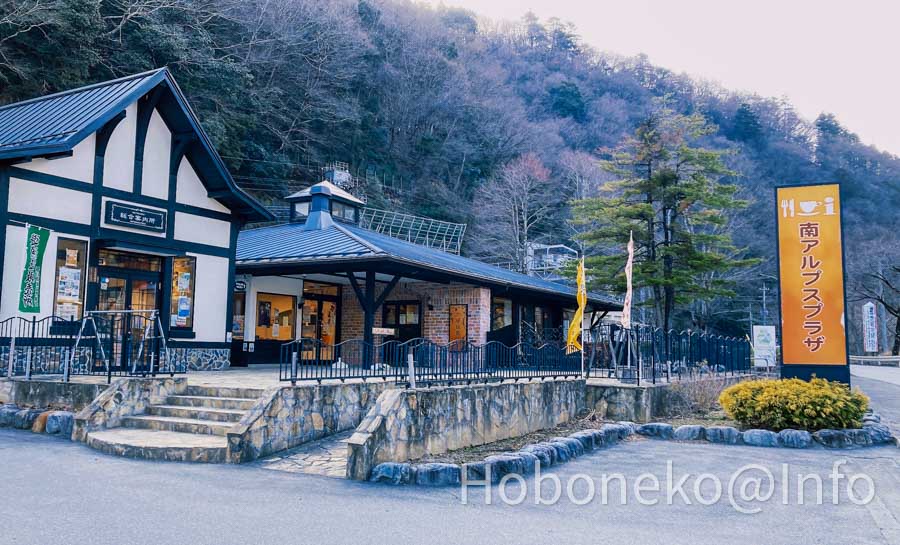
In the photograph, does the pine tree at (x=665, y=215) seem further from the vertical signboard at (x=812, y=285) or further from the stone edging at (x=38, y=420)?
the stone edging at (x=38, y=420)

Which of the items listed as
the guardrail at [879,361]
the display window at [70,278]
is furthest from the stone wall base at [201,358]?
the guardrail at [879,361]

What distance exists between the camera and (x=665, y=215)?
2506 cm

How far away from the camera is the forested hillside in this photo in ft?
82.1

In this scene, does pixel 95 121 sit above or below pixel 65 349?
above

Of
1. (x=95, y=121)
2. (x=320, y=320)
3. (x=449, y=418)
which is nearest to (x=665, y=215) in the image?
(x=320, y=320)

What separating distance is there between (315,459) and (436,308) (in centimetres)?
1066

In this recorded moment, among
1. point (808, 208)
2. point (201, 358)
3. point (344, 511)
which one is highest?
point (808, 208)

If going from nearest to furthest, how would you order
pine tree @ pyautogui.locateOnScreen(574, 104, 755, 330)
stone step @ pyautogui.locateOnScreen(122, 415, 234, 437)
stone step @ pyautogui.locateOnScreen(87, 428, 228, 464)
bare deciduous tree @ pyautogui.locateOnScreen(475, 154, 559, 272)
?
stone step @ pyautogui.locateOnScreen(87, 428, 228, 464)
stone step @ pyautogui.locateOnScreen(122, 415, 234, 437)
pine tree @ pyautogui.locateOnScreen(574, 104, 755, 330)
bare deciduous tree @ pyautogui.locateOnScreen(475, 154, 559, 272)

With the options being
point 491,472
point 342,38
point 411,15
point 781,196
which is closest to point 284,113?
point 342,38

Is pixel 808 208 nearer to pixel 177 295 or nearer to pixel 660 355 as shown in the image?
pixel 660 355

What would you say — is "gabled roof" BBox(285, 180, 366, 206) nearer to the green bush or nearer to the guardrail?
the green bush

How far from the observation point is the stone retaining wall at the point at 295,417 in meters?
8.38

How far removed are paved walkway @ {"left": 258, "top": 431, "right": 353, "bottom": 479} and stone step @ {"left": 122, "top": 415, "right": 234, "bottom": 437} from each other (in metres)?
0.92

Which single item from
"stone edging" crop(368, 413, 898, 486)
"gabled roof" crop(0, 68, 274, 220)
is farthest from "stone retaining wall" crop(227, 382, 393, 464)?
"gabled roof" crop(0, 68, 274, 220)
